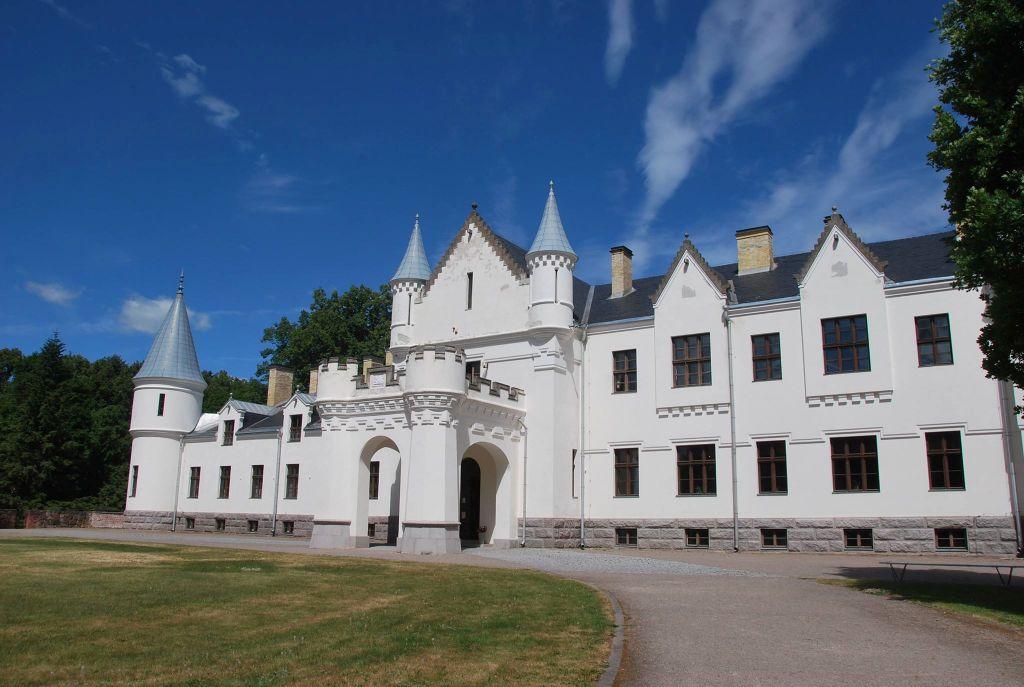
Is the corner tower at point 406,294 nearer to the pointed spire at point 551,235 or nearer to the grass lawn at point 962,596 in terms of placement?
the pointed spire at point 551,235

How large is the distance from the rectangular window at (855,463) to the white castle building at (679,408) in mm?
71

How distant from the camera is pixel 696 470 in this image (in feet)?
97.5

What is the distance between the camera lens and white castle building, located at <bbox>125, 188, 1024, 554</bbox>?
25.6 m

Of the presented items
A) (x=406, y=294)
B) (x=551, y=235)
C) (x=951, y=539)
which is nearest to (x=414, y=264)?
(x=406, y=294)

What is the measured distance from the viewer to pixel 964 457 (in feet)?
81.7

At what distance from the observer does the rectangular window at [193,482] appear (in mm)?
44844

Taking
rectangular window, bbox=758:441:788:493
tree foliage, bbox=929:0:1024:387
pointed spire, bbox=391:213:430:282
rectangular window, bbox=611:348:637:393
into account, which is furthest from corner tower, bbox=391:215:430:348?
tree foliage, bbox=929:0:1024:387

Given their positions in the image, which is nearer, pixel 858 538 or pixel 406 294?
pixel 858 538

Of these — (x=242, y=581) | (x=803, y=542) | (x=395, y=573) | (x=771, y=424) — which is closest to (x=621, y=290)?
(x=771, y=424)

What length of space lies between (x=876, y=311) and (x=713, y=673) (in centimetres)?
2166

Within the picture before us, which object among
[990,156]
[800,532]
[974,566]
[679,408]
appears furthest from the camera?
[679,408]

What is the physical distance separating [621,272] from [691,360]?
276 inches

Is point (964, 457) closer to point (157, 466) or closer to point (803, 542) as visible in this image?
point (803, 542)

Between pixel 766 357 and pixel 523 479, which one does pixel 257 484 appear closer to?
pixel 523 479
